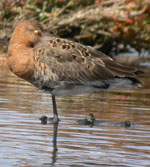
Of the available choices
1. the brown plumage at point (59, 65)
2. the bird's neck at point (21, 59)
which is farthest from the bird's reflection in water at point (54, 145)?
the bird's neck at point (21, 59)

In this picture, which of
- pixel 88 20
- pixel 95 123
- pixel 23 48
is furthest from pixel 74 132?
pixel 88 20

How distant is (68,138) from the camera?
25.3 feet

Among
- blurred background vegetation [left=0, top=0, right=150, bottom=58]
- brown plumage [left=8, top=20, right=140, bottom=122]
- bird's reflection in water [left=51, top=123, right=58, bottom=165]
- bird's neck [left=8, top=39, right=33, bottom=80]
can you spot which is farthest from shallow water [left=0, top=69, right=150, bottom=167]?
blurred background vegetation [left=0, top=0, right=150, bottom=58]

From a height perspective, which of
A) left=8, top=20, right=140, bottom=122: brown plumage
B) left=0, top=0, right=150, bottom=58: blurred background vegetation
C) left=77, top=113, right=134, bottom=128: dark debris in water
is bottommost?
left=77, top=113, right=134, bottom=128: dark debris in water

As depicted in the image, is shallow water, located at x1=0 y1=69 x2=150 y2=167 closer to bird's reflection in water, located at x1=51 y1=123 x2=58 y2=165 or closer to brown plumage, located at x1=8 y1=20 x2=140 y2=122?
bird's reflection in water, located at x1=51 y1=123 x2=58 y2=165

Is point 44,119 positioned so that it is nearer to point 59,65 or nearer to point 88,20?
point 59,65

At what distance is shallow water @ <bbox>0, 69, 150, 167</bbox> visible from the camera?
648 cm

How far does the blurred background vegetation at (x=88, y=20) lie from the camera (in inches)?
764

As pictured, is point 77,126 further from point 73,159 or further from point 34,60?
point 73,159

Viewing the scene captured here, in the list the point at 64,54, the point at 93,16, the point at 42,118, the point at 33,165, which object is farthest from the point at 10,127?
the point at 93,16

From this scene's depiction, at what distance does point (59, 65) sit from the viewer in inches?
361

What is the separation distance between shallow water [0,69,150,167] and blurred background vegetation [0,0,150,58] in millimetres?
7054

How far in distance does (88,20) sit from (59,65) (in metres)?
11.2

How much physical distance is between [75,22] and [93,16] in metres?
0.69
